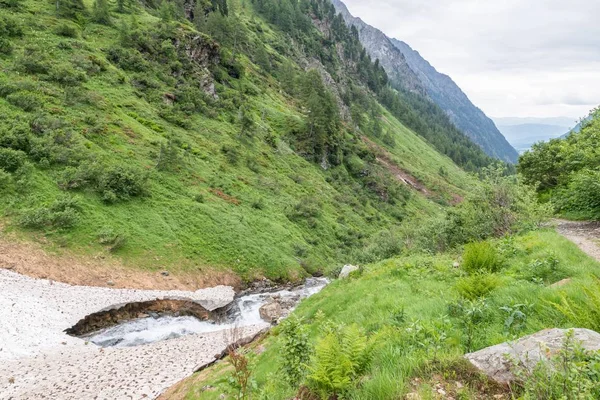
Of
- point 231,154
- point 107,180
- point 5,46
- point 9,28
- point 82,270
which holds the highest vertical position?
point 9,28

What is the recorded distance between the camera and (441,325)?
6.89 meters

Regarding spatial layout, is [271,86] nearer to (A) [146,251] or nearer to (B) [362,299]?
(A) [146,251]

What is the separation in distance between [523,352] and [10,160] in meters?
36.2

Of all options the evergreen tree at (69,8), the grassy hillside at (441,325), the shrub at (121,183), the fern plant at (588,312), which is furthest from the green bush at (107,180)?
the evergreen tree at (69,8)

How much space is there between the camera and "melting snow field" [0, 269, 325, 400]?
14320 mm

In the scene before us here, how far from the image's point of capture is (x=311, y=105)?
245 ft

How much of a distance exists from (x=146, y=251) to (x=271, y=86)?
79.0 m

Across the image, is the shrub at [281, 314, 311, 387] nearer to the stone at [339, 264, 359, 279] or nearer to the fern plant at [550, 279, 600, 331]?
the fern plant at [550, 279, 600, 331]

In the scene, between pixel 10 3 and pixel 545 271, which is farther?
pixel 10 3

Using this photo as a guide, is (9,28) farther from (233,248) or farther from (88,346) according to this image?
(88,346)

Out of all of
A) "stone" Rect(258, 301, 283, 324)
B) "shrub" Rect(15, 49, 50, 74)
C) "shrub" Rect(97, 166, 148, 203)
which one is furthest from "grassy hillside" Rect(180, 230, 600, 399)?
"shrub" Rect(15, 49, 50, 74)

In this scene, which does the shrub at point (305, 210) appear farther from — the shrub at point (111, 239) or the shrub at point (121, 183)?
the shrub at point (111, 239)

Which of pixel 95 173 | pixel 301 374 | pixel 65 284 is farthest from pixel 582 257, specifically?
pixel 95 173

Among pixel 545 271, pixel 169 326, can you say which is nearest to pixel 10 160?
pixel 169 326
